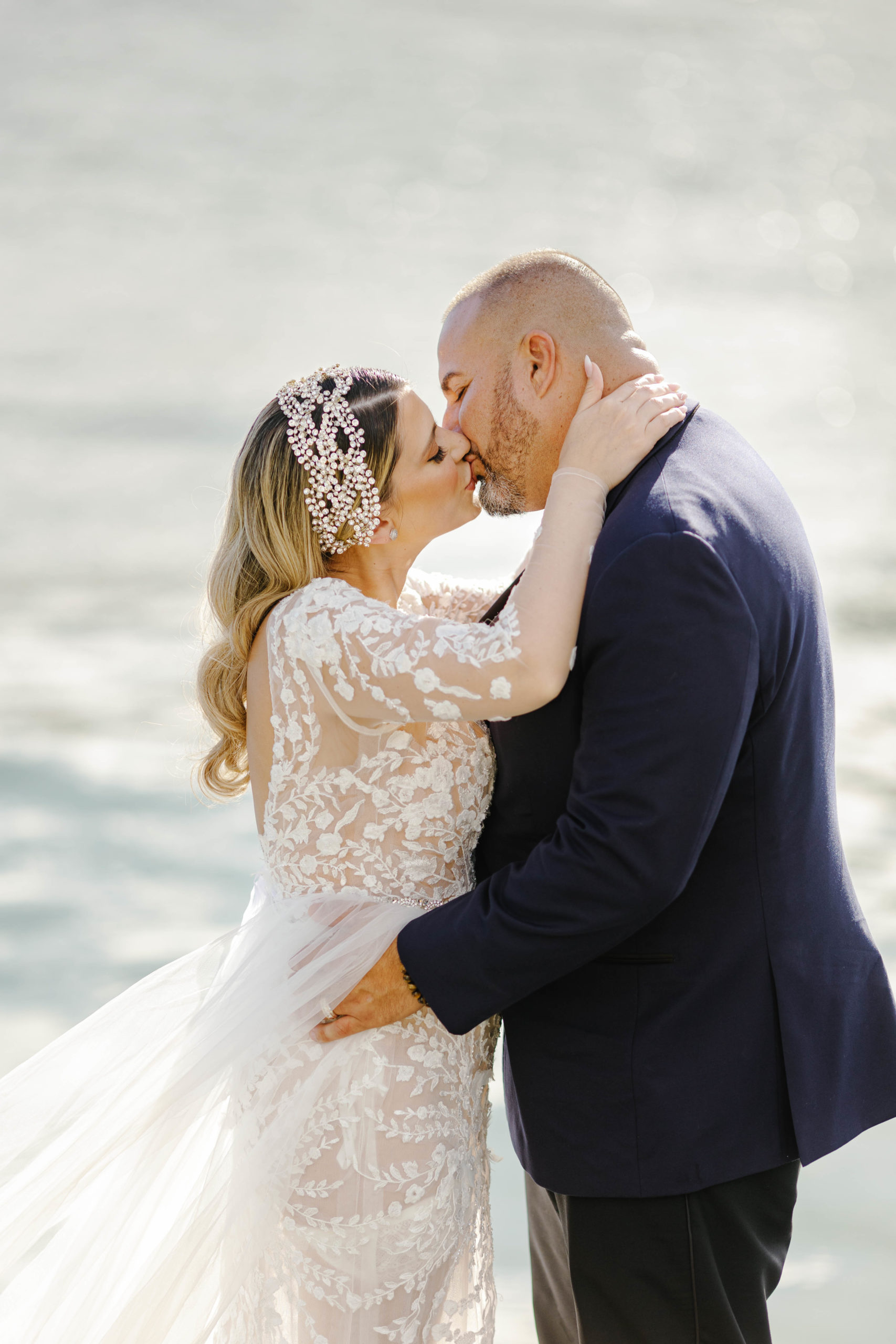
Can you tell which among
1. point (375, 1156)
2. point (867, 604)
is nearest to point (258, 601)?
point (375, 1156)

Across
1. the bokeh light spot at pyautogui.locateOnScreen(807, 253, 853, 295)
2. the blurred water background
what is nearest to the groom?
the blurred water background

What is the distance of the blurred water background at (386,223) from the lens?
28.5ft

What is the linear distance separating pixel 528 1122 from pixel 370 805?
0.57 meters

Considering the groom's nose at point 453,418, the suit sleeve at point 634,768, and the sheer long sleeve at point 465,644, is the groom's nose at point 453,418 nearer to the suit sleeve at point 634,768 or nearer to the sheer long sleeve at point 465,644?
the sheer long sleeve at point 465,644

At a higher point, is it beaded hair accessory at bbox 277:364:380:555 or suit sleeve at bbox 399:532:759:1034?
beaded hair accessory at bbox 277:364:380:555

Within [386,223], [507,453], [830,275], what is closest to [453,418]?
[507,453]

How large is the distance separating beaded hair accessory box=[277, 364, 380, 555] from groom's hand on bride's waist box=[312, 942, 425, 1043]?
72 centimetres

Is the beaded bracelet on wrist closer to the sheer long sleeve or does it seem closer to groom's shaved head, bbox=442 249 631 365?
the sheer long sleeve

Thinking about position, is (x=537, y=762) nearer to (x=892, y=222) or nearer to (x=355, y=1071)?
(x=355, y=1071)

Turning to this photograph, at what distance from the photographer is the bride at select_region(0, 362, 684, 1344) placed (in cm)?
188

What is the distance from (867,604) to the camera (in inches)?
311

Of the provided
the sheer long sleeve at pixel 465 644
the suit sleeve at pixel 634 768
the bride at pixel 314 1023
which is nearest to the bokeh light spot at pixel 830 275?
the bride at pixel 314 1023

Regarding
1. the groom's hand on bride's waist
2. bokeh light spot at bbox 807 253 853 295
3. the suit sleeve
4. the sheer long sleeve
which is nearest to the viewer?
the suit sleeve

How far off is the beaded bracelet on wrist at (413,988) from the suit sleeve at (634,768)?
0.09m
